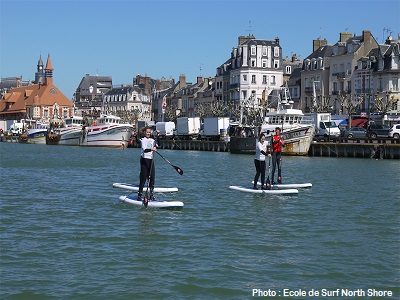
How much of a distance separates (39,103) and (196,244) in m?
169

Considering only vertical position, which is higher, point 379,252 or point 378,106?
point 378,106

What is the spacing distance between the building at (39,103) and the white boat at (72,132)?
6739 centimetres

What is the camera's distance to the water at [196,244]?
46.0 ft

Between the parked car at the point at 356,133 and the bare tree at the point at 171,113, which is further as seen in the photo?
the bare tree at the point at 171,113

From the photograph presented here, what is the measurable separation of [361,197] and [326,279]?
1495 centimetres

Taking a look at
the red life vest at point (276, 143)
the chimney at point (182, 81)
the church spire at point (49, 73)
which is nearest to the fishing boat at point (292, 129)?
the red life vest at point (276, 143)

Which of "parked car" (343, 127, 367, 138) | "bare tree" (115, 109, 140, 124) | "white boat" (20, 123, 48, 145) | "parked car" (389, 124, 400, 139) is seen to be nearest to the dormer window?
"parked car" (343, 127, 367, 138)

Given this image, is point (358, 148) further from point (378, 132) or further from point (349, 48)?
point (349, 48)

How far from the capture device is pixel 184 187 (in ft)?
107

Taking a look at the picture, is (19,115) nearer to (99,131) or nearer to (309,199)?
(99,131)

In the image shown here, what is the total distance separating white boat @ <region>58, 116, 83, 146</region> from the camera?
104 m

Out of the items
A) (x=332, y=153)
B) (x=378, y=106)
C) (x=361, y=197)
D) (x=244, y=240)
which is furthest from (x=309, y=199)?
(x=378, y=106)

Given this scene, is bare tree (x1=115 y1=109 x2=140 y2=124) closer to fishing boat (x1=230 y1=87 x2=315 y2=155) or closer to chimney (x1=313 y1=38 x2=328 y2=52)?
chimney (x1=313 y1=38 x2=328 y2=52)

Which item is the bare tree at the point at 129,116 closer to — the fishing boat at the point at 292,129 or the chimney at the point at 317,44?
the chimney at the point at 317,44
